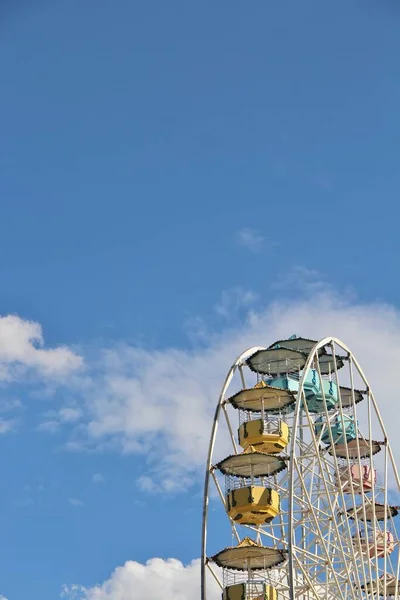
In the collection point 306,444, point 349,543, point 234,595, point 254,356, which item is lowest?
point 234,595

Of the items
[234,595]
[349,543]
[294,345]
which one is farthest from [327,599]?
[294,345]

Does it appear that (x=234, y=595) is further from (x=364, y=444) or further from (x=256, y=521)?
(x=364, y=444)

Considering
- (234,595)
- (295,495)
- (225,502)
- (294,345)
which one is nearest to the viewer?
(234,595)

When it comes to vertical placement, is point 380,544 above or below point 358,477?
below

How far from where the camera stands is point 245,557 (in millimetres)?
52188

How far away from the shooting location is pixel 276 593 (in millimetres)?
51312

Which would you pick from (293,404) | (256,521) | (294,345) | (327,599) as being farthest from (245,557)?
(294,345)

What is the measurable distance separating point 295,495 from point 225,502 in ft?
17.7

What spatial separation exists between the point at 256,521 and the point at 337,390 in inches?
410

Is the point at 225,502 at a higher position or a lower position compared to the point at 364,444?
lower

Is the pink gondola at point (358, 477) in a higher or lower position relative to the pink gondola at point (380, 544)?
higher

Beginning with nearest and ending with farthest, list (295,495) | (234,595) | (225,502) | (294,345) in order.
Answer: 1. (234,595)
2. (225,502)
3. (295,495)
4. (294,345)

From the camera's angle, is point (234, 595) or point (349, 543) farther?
point (349, 543)

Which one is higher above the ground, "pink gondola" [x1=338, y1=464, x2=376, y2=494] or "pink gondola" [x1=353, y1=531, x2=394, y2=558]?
"pink gondola" [x1=338, y1=464, x2=376, y2=494]
